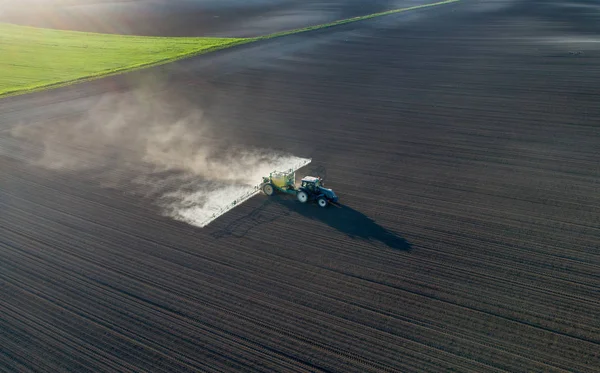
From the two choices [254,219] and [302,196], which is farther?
[302,196]

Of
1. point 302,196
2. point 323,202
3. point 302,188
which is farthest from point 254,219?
point 323,202

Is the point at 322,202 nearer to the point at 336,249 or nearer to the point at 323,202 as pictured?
the point at 323,202

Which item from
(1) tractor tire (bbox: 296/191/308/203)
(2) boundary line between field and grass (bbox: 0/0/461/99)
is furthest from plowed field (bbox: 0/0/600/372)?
(2) boundary line between field and grass (bbox: 0/0/461/99)

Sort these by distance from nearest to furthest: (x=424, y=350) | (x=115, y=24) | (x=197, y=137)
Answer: (x=424, y=350) < (x=197, y=137) < (x=115, y=24)

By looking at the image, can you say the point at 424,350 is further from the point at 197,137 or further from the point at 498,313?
the point at 197,137

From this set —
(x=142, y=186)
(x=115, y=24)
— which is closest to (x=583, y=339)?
(x=142, y=186)
